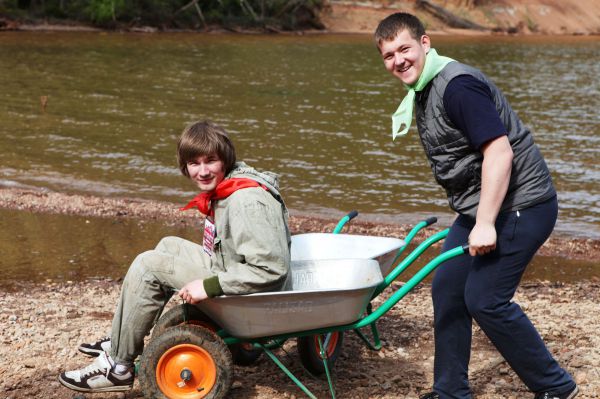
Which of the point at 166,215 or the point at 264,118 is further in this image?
the point at 264,118

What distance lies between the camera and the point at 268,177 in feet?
12.8

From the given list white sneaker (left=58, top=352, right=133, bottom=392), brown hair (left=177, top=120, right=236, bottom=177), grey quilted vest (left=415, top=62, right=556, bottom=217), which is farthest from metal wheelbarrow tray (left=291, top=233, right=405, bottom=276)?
white sneaker (left=58, top=352, right=133, bottom=392)

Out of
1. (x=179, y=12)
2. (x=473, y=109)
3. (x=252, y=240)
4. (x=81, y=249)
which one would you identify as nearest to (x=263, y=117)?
(x=81, y=249)

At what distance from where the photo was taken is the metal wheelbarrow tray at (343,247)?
4484 millimetres

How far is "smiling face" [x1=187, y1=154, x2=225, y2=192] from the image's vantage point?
12.6 feet

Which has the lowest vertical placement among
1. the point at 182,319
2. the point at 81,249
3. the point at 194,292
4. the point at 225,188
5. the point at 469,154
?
the point at 81,249

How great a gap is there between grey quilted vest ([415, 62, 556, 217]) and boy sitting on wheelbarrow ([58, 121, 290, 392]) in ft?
2.56

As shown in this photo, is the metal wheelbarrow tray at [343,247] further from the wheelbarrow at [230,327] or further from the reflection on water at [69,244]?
the reflection on water at [69,244]

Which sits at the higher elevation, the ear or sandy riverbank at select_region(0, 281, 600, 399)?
the ear

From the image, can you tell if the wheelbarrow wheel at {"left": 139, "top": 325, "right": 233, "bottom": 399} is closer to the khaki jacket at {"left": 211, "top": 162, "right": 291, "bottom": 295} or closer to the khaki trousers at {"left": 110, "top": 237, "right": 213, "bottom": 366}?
the khaki trousers at {"left": 110, "top": 237, "right": 213, "bottom": 366}

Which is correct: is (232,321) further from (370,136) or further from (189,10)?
(189,10)

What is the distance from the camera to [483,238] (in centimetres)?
344

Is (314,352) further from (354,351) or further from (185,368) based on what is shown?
(185,368)

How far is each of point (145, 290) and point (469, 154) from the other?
1589 mm
